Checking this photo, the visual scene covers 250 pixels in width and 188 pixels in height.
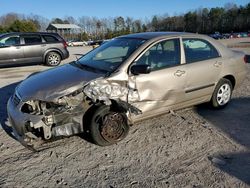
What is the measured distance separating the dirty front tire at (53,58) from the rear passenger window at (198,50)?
9.03 meters

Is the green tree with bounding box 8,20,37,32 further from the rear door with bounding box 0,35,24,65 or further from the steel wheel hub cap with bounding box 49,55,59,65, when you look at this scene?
the rear door with bounding box 0,35,24,65

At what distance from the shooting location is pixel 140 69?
14.1 ft

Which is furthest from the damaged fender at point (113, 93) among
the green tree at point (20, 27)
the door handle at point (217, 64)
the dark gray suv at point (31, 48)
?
the green tree at point (20, 27)

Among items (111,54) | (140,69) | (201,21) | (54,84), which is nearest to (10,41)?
(111,54)

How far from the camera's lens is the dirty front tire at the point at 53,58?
13.0 m

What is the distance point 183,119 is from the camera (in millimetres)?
5180

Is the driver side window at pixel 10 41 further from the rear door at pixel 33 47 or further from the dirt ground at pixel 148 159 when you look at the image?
the dirt ground at pixel 148 159

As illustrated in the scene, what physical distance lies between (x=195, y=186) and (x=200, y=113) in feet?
8.35

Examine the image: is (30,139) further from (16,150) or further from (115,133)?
(115,133)

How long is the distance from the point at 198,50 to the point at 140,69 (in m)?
1.52

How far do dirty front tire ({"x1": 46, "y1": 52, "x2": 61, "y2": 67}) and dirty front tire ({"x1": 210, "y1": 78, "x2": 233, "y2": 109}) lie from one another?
9.11 meters

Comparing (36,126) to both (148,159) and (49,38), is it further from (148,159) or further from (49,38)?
(49,38)

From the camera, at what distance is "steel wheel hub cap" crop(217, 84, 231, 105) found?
559 centimetres

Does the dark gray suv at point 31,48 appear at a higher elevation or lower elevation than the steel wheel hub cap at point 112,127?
higher
